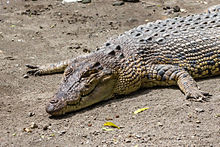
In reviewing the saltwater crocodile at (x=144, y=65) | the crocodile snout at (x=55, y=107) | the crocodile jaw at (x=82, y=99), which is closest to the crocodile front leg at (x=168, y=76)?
the saltwater crocodile at (x=144, y=65)

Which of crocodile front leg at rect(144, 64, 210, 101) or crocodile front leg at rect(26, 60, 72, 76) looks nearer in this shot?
crocodile front leg at rect(144, 64, 210, 101)

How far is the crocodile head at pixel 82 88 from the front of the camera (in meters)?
4.50

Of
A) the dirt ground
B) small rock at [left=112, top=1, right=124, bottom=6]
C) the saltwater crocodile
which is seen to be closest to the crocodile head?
the saltwater crocodile

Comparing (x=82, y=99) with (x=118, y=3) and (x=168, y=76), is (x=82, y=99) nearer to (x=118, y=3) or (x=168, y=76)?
(x=168, y=76)

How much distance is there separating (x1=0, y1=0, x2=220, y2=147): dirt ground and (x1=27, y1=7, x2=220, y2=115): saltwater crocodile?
0.53 ft

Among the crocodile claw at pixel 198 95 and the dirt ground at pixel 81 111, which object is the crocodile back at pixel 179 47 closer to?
Result: the dirt ground at pixel 81 111

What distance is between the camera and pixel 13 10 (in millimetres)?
10438

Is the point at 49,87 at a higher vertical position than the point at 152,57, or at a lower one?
lower

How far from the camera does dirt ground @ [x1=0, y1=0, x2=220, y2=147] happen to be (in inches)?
151

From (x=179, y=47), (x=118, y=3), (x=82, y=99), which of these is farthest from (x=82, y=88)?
(x=118, y=3)

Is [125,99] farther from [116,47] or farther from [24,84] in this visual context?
[24,84]

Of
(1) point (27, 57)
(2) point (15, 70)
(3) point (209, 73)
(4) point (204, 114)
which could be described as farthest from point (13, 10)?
(4) point (204, 114)

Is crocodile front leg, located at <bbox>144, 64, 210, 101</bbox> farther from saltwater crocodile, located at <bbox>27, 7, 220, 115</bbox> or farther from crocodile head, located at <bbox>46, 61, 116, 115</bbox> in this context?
crocodile head, located at <bbox>46, 61, 116, 115</bbox>

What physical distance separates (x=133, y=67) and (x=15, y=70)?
254 centimetres
